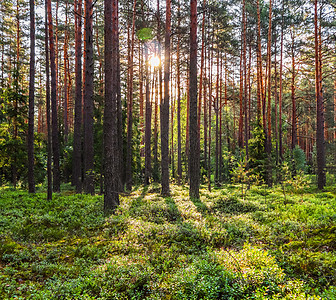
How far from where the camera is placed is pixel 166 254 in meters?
5.63

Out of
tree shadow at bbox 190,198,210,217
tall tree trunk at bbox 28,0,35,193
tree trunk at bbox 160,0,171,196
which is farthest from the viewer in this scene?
tree trunk at bbox 160,0,171,196

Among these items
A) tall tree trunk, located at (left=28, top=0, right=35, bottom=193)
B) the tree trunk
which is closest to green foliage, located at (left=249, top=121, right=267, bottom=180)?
the tree trunk

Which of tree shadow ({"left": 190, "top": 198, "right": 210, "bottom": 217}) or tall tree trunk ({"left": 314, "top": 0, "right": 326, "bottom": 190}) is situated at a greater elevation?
tall tree trunk ({"left": 314, "top": 0, "right": 326, "bottom": 190})

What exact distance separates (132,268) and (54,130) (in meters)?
12.1

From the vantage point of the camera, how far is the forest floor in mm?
4098

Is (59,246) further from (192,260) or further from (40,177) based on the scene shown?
(40,177)

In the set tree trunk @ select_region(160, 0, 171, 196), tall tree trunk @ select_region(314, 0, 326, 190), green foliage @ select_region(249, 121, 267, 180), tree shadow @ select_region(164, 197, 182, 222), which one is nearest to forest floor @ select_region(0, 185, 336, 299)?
tree shadow @ select_region(164, 197, 182, 222)

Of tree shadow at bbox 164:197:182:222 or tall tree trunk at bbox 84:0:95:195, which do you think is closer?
tree shadow at bbox 164:197:182:222

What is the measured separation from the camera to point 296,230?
705cm

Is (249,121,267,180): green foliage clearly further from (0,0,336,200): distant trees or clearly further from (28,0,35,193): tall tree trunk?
(28,0,35,193): tall tree trunk

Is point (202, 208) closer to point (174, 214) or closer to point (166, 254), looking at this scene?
point (174, 214)

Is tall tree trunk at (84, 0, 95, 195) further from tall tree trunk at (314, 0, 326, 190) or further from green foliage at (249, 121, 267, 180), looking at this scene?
tall tree trunk at (314, 0, 326, 190)

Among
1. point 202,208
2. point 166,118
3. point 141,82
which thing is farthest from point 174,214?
point 141,82

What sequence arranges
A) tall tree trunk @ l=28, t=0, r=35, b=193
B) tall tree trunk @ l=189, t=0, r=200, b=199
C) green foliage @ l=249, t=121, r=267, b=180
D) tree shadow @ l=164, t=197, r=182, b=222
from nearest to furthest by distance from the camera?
1. tree shadow @ l=164, t=197, r=182, b=222
2. tall tree trunk @ l=189, t=0, r=200, b=199
3. tall tree trunk @ l=28, t=0, r=35, b=193
4. green foliage @ l=249, t=121, r=267, b=180
